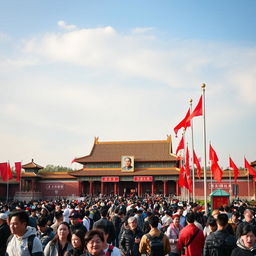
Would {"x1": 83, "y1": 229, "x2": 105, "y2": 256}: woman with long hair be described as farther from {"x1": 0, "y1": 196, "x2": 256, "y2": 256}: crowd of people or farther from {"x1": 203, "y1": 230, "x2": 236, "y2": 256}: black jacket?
{"x1": 203, "y1": 230, "x2": 236, "y2": 256}: black jacket

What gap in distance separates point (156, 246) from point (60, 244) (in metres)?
1.84

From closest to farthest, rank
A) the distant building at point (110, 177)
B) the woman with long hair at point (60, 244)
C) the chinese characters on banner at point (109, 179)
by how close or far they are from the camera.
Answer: the woman with long hair at point (60, 244)
the distant building at point (110, 177)
the chinese characters on banner at point (109, 179)

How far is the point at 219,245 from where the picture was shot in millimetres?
5574

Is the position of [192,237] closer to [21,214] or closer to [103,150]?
[21,214]

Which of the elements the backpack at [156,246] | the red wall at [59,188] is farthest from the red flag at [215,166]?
the red wall at [59,188]

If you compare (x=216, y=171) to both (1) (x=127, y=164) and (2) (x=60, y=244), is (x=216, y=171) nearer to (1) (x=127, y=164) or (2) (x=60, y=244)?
(2) (x=60, y=244)


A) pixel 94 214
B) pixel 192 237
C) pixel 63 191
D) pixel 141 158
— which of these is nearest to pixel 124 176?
pixel 141 158

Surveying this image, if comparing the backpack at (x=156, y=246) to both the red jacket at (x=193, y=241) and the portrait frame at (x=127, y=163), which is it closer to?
the red jacket at (x=193, y=241)

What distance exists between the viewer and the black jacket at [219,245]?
557 cm

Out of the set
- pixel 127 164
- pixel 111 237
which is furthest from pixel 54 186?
pixel 111 237

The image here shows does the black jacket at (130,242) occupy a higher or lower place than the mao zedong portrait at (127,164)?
lower

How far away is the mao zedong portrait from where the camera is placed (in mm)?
→ 49625

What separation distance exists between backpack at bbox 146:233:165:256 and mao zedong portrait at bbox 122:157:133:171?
4361 cm

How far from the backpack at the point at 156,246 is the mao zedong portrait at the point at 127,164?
4361cm
